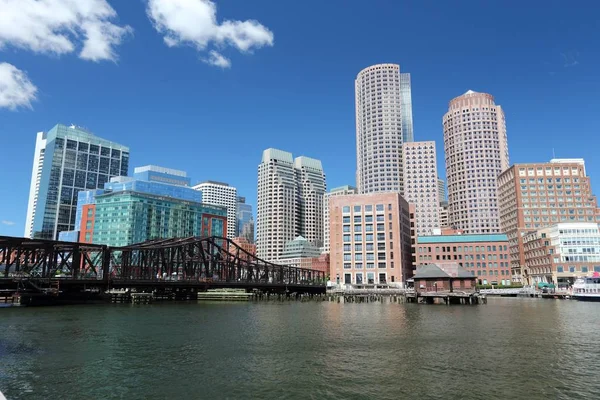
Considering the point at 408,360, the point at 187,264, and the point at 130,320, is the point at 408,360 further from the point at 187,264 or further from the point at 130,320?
the point at 187,264

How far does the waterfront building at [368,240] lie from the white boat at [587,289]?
5827 centimetres

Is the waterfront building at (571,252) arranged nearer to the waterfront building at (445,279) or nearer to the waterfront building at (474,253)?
the waterfront building at (474,253)

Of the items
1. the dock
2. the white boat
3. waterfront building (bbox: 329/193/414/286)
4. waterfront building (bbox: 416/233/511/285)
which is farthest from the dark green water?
waterfront building (bbox: 416/233/511/285)

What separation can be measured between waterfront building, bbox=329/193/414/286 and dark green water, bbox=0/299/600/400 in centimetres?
10780

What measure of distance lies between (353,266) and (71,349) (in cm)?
14039

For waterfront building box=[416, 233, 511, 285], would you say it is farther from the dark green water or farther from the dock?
the dark green water

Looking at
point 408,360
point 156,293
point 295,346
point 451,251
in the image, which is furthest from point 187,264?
point 408,360

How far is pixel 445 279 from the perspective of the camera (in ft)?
398

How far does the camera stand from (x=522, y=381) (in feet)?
107

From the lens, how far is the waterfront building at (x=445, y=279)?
121 meters

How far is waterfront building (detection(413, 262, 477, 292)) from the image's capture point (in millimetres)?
120938

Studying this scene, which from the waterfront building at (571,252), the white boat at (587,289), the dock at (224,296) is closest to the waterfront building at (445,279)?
the white boat at (587,289)

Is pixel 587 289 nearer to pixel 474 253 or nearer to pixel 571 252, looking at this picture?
pixel 571 252

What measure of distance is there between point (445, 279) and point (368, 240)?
58165 mm
